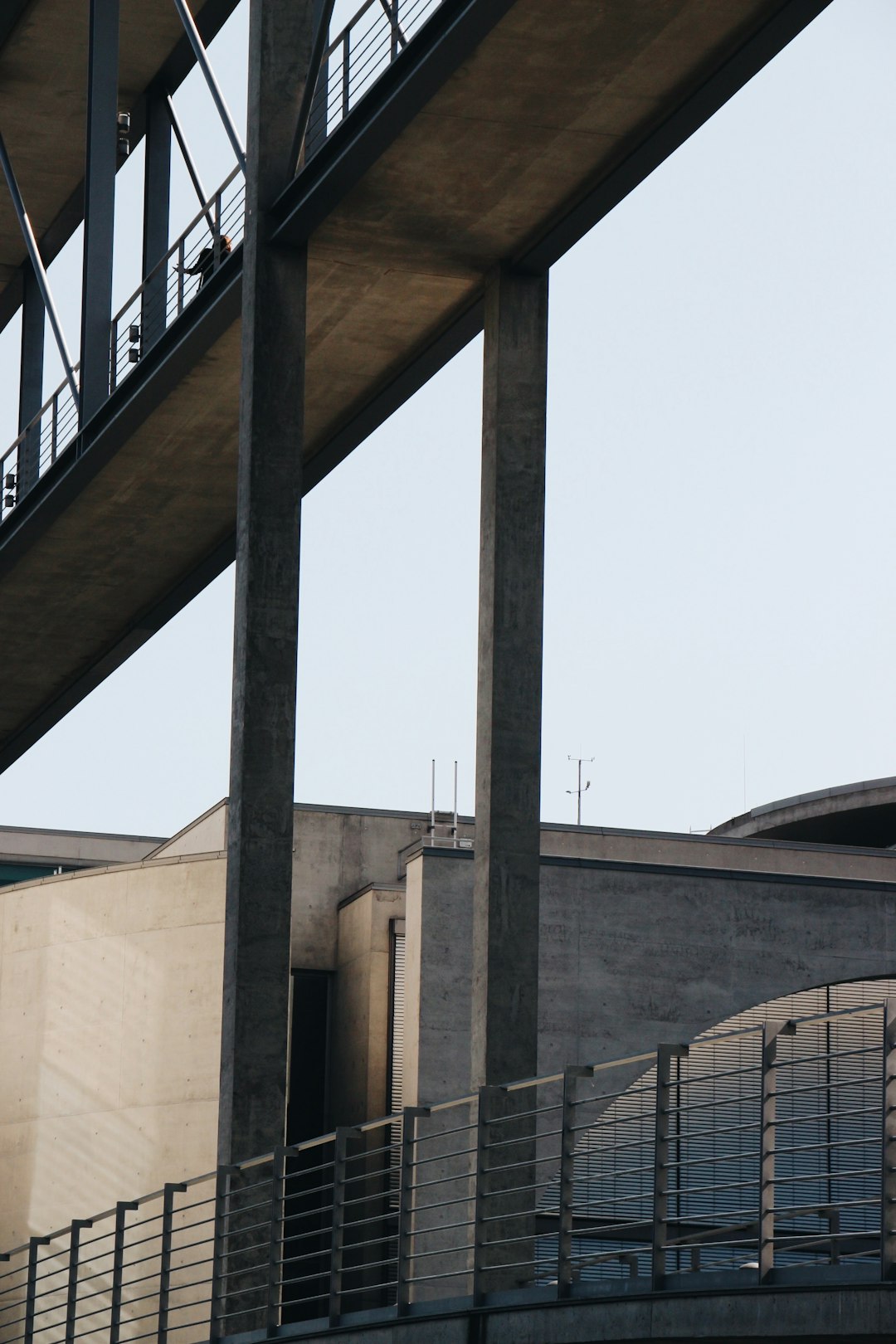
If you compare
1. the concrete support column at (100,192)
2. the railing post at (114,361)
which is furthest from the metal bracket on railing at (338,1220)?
the concrete support column at (100,192)

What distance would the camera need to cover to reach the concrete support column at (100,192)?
22.2m

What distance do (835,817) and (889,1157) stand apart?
2868cm

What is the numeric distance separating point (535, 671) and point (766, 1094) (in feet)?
24.9

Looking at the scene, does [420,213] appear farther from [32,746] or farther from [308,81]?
Result: [32,746]

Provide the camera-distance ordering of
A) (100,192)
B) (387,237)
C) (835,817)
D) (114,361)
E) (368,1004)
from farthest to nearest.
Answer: (835,817) < (368,1004) < (100,192) < (114,361) < (387,237)

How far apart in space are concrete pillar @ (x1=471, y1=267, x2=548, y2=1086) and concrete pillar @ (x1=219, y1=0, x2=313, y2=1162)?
4.46 feet

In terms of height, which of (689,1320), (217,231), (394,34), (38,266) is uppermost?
(38,266)

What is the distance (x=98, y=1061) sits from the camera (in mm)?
25219

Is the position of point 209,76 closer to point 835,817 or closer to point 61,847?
point 835,817

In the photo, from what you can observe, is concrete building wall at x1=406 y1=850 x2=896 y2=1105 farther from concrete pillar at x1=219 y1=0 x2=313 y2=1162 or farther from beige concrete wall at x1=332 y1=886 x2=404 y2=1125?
concrete pillar at x1=219 y1=0 x2=313 y2=1162

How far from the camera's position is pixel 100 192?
23.1 m

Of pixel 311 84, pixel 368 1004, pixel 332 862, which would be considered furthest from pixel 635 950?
pixel 311 84

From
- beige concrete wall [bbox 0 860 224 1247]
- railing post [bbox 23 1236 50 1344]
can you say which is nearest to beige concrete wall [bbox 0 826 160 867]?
beige concrete wall [bbox 0 860 224 1247]

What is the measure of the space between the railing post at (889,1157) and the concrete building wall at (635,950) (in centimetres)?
1452
